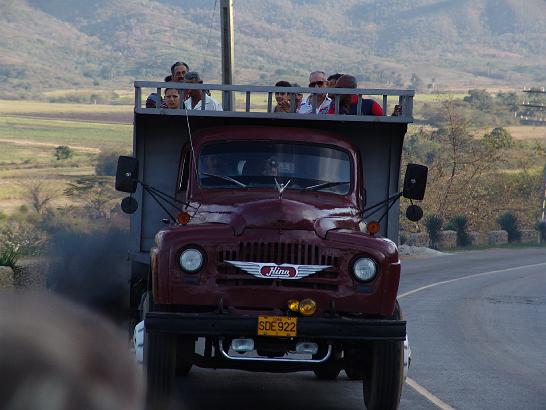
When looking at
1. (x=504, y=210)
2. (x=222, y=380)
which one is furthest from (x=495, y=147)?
(x=222, y=380)

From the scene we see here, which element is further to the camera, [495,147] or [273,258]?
[495,147]

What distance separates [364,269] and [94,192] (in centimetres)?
6673

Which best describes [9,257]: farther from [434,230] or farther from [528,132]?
[528,132]

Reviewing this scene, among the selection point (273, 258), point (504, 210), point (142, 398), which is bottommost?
point (504, 210)

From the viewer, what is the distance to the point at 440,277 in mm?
34031

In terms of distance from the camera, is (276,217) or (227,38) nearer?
(276,217)

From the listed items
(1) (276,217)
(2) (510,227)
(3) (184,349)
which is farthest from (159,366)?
(2) (510,227)

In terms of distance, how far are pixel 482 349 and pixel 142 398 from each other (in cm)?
882

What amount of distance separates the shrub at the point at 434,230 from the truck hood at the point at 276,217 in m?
40.5

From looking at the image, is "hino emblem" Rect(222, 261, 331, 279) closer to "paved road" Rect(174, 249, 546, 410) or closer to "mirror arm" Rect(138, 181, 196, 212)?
"mirror arm" Rect(138, 181, 196, 212)

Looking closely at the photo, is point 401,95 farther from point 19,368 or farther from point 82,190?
point 82,190

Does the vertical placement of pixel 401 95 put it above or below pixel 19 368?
above

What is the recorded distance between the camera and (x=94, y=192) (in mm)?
75562

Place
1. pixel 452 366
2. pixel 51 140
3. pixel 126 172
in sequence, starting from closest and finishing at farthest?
1. pixel 126 172
2. pixel 452 366
3. pixel 51 140
